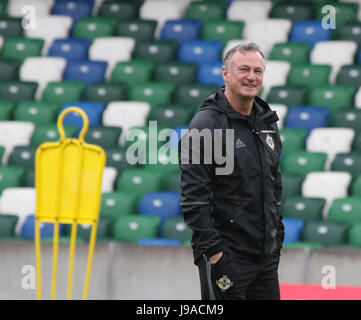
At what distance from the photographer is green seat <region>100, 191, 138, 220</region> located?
28.8 ft

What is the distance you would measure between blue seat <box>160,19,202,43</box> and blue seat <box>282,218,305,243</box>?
354cm

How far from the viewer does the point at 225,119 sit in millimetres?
4016

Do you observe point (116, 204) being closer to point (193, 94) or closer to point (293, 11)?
point (193, 94)

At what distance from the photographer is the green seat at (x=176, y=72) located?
10.4 metres

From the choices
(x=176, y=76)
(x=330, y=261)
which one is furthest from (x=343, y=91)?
(x=330, y=261)

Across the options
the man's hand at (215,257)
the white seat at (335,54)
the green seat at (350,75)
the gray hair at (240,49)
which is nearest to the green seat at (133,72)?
the white seat at (335,54)

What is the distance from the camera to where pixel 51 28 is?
1157cm

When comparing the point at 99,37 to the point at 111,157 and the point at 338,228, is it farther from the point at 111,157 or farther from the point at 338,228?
the point at 338,228

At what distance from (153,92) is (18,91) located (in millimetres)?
1476

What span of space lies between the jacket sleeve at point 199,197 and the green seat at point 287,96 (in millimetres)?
5849

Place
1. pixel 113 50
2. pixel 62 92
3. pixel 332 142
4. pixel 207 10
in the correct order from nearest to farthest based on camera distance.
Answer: pixel 332 142, pixel 62 92, pixel 113 50, pixel 207 10

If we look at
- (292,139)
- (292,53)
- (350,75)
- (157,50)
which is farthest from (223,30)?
(292,139)

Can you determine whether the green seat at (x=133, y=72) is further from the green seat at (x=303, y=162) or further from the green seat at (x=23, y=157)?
the green seat at (x=303, y=162)

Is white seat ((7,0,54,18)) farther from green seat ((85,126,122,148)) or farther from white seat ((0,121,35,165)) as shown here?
green seat ((85,126,122,148))
